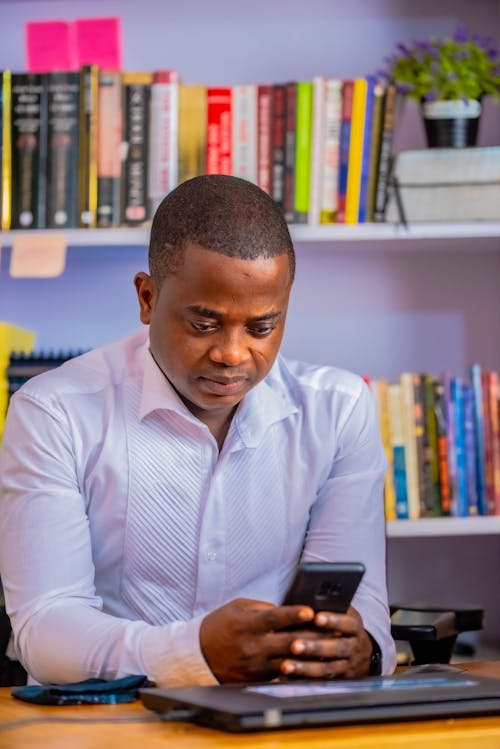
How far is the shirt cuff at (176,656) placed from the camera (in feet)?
3.80

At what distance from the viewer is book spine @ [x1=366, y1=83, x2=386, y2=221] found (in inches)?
84.7

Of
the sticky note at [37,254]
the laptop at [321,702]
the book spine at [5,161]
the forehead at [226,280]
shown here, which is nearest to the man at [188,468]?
the forehead at [226,280]

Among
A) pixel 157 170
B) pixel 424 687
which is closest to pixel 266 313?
pixel 424 687

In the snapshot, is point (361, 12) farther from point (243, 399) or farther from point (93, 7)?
point (243, 399)

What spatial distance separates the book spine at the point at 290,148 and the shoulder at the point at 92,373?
0.59 meters

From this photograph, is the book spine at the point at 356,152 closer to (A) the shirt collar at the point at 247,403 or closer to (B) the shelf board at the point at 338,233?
(B) the shelf board at the point at 338,233

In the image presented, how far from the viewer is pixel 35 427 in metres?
1.46

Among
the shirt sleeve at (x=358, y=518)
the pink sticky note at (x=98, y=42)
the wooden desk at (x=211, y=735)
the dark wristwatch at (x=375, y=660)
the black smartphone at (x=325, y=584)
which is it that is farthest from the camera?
the pink sticky note at (x=98, y=42)

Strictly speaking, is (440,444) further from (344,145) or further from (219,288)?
(219,288)

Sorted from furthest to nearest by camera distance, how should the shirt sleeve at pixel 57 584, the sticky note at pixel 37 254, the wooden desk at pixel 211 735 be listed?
the sticky note at pixel 37 254 < the shirt sleeve at pixel 57 584 < the wooden desk at pixel 211 735

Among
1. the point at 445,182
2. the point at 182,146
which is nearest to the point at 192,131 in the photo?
the point at 182,146

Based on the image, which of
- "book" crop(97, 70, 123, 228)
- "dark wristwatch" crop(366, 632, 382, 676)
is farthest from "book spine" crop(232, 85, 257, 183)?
"dark wristwatch" crop(366, 632, 382, 676)

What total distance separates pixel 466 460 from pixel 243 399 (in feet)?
2.47

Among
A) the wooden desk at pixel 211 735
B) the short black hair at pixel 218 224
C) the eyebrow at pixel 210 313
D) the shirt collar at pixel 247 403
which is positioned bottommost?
the wooden desk at pixel 211 735
